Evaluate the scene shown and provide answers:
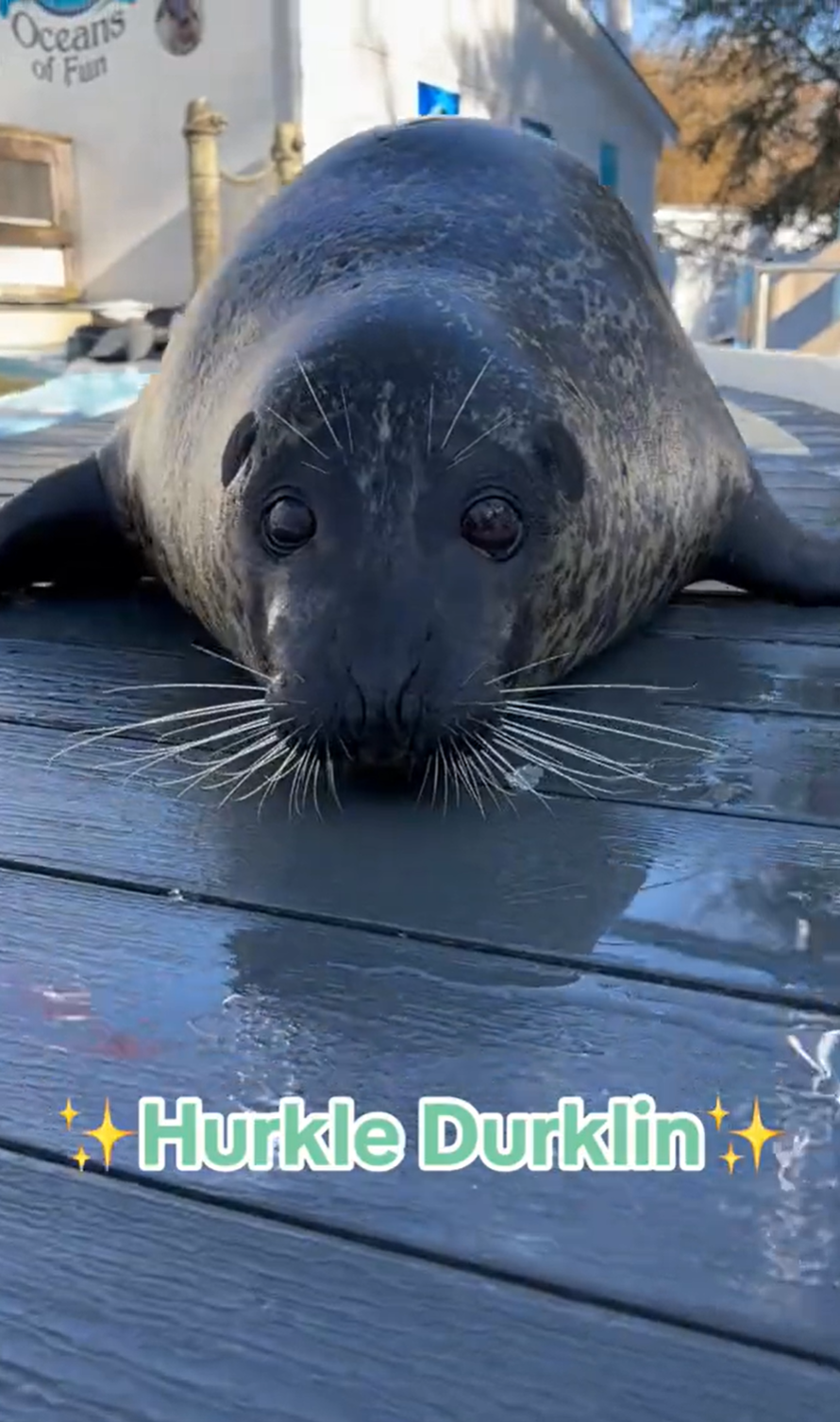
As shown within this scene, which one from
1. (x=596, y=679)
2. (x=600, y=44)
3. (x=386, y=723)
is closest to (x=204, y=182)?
(x=600, y=44)

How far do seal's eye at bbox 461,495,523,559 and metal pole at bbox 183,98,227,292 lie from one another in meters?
8.33

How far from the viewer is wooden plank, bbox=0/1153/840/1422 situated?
2.76ft

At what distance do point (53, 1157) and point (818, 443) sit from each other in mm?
4571

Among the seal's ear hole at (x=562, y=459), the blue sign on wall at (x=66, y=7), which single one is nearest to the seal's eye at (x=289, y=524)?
the seal's ear hole at (x=562, y=459)

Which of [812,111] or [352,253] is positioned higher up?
[812,111]

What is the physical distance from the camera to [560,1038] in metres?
1.22

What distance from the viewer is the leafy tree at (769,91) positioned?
20.3 metres

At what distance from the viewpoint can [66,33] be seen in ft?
37.7

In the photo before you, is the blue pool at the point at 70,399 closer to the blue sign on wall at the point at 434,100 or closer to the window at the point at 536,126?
the blue sign on wall at the point at 434,100

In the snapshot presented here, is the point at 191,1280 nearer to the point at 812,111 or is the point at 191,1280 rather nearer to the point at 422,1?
A: the point at 422,1

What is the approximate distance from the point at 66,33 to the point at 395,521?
36.5 feet

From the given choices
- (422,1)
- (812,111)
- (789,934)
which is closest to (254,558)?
(789,934)

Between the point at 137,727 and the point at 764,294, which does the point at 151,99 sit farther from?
the point at 137,727

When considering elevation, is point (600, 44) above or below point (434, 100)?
above
